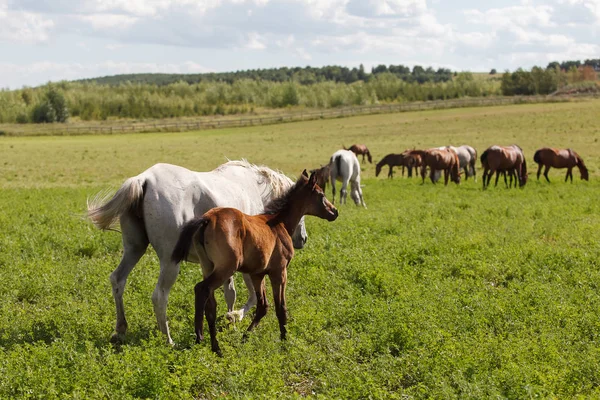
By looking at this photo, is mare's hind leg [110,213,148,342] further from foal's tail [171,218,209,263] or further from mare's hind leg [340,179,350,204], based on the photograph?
mare's hind leg [340,179,350,204]

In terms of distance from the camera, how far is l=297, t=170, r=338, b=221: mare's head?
8250 millimetres

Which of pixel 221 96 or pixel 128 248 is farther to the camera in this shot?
pixel 221 96

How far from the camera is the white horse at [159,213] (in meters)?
7.16

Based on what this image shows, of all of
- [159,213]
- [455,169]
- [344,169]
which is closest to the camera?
[159,213]

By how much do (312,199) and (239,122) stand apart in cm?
6830

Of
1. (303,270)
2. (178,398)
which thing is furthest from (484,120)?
(178,398)

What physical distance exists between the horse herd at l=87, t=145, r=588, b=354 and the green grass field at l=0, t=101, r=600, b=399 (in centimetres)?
46

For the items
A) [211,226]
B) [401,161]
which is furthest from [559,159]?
[211,226]

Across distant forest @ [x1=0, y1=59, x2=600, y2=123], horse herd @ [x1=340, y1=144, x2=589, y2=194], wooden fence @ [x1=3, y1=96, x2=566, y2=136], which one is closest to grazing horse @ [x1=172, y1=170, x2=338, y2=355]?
horse herd @ [x1=340, y1=144, x2=589, y2=194]

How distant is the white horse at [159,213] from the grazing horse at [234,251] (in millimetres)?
400

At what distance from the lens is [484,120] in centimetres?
6319

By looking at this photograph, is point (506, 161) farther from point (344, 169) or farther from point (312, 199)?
point (312, 199)

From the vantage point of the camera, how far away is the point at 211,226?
6.62 metres

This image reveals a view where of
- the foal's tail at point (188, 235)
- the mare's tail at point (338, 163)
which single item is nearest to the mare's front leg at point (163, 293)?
the foal's tail at point (188, 235)
